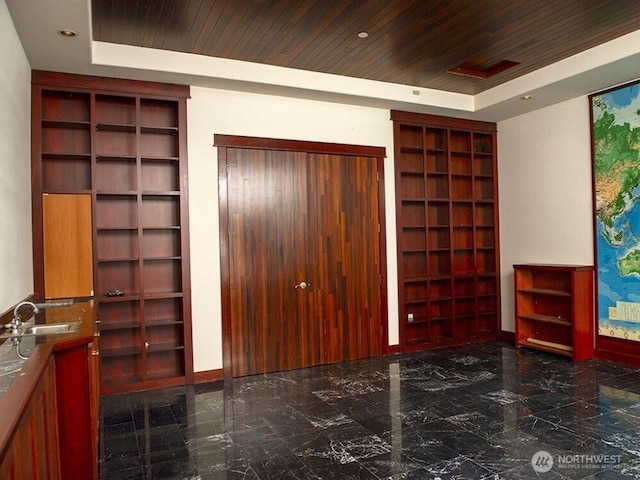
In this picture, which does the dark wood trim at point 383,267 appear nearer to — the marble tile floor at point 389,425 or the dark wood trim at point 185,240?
the marble tile floor at point 389,425

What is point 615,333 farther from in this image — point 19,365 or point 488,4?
point 19,365

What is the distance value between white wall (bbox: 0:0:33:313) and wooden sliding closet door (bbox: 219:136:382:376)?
1.73 metres

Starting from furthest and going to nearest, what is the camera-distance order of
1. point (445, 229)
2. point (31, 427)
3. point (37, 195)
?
point (445, 229) < point (37, 195) < point (31, 427)

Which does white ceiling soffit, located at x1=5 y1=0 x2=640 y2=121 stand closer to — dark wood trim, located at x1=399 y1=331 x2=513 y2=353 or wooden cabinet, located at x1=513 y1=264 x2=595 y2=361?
wooden cabinet, located at x1=513 y1=264 x2=595 y2=361

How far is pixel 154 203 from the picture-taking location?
4.61 metres

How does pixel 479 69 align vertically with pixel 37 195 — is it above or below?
above

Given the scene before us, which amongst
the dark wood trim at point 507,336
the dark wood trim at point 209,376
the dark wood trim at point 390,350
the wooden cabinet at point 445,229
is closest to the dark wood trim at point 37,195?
the dark wood trim at point 209,376

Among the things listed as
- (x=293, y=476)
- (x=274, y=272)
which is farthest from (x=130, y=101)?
(x=293, y=476)

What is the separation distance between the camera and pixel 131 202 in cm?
450

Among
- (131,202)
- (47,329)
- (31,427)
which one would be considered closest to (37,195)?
(131,202)

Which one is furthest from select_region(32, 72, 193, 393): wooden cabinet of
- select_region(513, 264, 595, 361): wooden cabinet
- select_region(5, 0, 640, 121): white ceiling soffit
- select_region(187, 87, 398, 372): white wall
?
select_region(513, 264, 595, 361): wooden cabinet

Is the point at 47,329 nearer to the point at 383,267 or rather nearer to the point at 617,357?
the point at 383,267

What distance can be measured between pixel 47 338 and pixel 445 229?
16.2 ft

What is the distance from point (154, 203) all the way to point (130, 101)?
103cm
